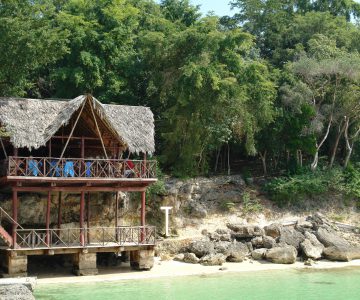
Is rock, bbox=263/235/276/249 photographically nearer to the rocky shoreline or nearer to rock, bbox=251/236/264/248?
the rocky shoreline

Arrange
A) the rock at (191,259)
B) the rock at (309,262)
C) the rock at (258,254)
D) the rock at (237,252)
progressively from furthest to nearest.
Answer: the rock at (258,254)
the rock at (237,252)
the rock at (309,262)
the rock at (191,259)

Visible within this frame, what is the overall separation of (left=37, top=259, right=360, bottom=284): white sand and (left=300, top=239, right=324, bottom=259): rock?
1.24 ft

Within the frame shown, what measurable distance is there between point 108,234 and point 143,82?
9.88 metres

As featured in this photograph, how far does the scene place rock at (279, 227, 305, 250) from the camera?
26.7 metres

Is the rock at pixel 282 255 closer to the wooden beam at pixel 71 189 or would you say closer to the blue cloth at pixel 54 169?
the wooden beam at pixel 71 189

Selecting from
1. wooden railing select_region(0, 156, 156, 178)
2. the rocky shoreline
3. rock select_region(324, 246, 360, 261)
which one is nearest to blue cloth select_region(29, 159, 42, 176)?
wooden railing select_region(0, 156, 156, 178)

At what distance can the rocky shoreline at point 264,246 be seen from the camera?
25.3 metres

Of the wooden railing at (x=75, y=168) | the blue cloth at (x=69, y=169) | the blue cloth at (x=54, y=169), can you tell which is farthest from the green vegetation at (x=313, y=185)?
the blue cloth at (x=54, y=169)

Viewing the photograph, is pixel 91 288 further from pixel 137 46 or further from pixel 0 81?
pixel 137 46

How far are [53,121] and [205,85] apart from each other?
9.03 m

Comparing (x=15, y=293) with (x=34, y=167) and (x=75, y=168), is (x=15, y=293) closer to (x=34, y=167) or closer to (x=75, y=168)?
(x=34, y=167)

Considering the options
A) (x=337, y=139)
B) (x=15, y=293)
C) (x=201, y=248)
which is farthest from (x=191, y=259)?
(x=337, y=139)

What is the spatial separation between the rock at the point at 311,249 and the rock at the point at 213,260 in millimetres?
3794

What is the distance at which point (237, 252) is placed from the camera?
2555 centimetres
